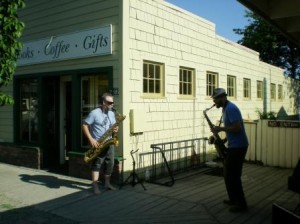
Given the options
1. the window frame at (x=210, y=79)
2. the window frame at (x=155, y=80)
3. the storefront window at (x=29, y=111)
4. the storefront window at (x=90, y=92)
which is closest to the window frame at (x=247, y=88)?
the window frame at (x=210, y=79)

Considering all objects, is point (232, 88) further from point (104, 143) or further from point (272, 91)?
point (104, 143)

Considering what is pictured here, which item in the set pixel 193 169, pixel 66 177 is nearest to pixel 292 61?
pixel 193 169

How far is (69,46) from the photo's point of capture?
9469 mm

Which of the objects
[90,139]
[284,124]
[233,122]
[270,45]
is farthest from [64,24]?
[270,45]

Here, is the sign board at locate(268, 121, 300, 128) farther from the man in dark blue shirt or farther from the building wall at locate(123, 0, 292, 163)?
the man in dark blue shirt

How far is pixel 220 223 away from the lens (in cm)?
591

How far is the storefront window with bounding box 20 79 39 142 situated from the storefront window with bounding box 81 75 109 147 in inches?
76.6

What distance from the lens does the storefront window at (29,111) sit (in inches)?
429

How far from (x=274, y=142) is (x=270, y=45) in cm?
2604

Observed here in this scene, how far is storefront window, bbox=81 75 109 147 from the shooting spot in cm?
925

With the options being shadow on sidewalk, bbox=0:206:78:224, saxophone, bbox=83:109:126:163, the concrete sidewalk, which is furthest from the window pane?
shadow on sidewalk, bbox=0:206:78:224

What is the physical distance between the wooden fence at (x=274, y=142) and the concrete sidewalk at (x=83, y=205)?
456 cm

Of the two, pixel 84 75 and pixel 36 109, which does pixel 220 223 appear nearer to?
pixel 84 75

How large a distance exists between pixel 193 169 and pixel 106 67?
377cm
